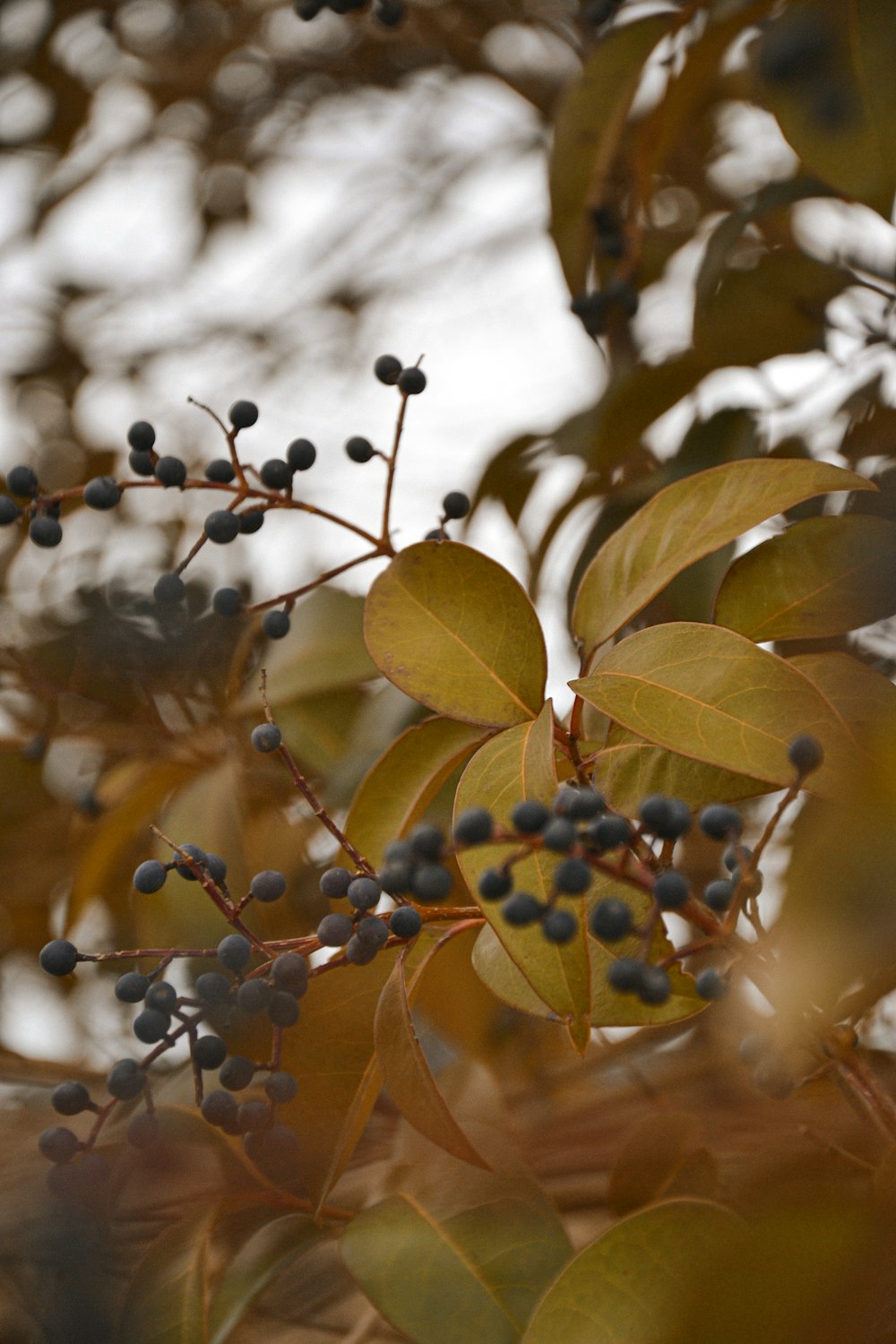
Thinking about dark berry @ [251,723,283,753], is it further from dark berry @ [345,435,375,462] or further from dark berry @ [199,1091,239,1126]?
dark berry @ [345,435,375,462]

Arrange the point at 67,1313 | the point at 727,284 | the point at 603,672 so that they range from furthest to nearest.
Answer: the point at 727,284
the point at 67,1313
the point at 603,672

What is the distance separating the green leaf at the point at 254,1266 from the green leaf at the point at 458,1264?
0.04 m

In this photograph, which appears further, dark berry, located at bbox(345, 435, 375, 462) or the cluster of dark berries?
the cluster of dark berries

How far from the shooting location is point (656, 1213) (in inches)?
21.7

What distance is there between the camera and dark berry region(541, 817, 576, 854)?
431mm

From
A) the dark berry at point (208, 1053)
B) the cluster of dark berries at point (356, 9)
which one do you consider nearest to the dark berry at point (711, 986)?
the dark berry at point (208, 1053)

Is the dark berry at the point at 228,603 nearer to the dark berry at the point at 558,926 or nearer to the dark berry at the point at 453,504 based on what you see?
the dark berry at the point at 453,504

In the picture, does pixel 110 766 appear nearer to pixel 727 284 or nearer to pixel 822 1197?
pixel 727 284

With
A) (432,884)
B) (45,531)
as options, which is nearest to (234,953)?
(432,884)

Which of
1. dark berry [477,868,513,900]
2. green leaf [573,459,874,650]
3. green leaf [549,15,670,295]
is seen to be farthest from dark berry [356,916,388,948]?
green leaf [549,15,670,295]

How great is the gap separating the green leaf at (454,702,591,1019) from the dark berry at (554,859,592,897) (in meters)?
0.05

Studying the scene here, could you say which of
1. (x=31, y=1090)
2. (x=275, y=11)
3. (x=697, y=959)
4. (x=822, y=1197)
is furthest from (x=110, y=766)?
(x=275, y=11)

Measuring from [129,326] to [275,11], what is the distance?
0.56m

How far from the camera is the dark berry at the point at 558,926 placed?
453 millimetres
